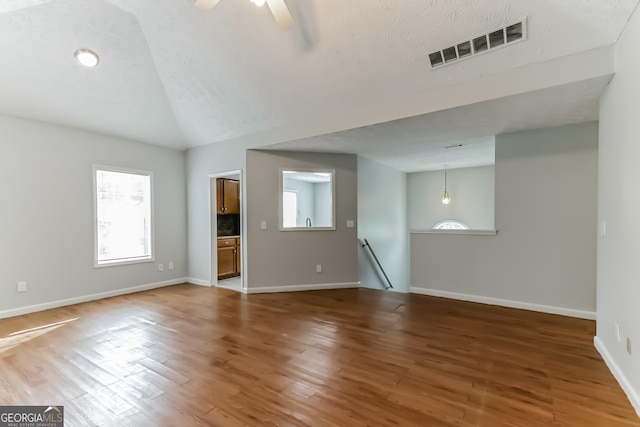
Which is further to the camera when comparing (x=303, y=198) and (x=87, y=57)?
(x=303, y=198)

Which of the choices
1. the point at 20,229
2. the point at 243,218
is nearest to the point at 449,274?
the point at 243,218

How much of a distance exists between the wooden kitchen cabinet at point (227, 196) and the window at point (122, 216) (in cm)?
116

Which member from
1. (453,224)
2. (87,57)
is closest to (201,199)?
(87,57)

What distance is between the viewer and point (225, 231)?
20.6 ft


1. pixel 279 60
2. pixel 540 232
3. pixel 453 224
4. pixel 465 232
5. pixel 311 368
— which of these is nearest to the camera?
pixel 311 368

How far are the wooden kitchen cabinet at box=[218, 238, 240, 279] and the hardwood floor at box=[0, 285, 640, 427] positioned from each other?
1861mm

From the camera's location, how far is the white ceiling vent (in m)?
2.40

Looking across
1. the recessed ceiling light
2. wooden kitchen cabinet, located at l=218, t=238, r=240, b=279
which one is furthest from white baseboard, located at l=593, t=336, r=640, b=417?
the recessed ceiling light

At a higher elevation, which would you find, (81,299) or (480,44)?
(480,44)

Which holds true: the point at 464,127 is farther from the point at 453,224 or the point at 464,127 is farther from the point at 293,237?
the point at 453,224

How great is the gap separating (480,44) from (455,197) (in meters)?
5.54

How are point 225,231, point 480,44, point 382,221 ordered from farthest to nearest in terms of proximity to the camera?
point 382,221 → point 225,231 → point 480,44

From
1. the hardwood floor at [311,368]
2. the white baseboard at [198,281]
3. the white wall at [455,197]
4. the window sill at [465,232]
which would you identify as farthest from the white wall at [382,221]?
the white baseboard at [198,281]

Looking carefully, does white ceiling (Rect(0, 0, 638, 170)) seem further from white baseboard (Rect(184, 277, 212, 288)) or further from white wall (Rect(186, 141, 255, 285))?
white baseboard (Rect(184, 277, 212, 288))
